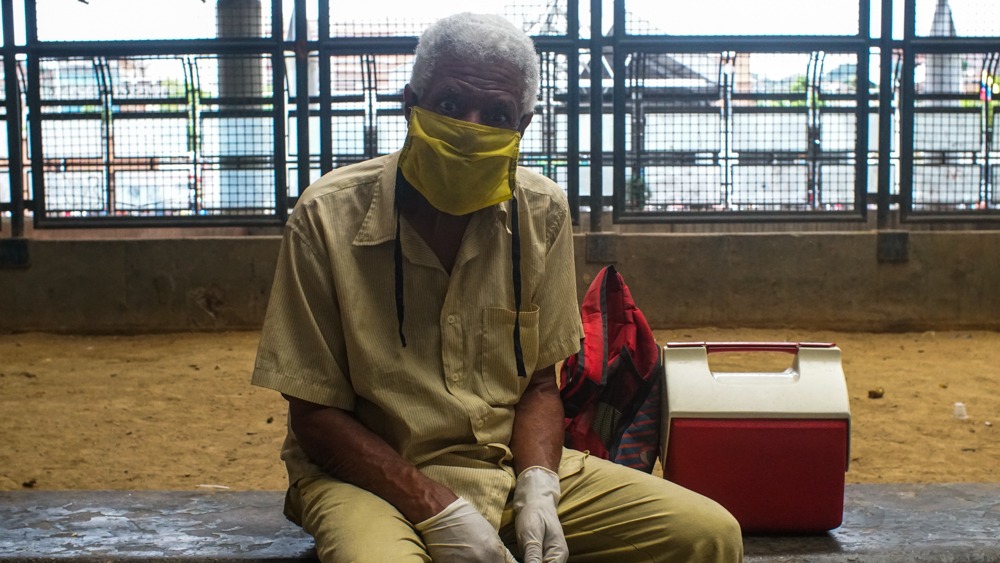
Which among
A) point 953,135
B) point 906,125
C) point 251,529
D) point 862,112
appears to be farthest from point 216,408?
point 953,135

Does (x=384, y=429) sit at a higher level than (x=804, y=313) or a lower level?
higher

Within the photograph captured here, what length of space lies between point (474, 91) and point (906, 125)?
673 cm

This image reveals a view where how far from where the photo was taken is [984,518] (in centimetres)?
261

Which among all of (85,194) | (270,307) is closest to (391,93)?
(85,194)

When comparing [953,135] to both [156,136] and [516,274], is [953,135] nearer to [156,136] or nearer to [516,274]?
[156,136]

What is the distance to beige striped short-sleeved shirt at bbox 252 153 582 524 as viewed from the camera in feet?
6.75

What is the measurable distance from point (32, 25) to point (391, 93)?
115 inches

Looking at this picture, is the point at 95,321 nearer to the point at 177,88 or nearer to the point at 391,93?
the point at 177,88

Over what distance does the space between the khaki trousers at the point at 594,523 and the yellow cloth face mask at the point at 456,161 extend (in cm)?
65

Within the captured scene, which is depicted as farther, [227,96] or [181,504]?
[227,96]

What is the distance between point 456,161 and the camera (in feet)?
6.88

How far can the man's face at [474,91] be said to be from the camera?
6.98ft

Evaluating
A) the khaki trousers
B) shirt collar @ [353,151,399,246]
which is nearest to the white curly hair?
shirt collar @ [353,151,399,246]

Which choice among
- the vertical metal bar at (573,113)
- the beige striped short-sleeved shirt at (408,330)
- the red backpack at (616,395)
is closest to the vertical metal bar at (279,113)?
the vertical metal bar at (573,113)
